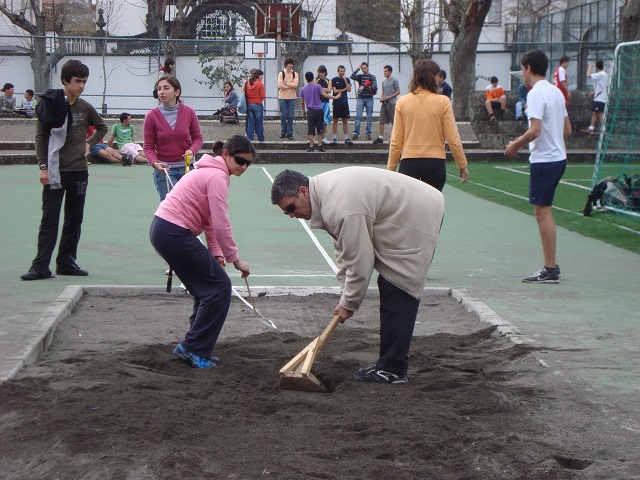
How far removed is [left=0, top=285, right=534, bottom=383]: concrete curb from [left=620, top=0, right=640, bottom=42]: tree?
19445 mm

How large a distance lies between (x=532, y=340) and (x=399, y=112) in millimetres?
2892

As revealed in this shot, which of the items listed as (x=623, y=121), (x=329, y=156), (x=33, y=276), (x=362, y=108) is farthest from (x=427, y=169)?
(x=362, y=108)

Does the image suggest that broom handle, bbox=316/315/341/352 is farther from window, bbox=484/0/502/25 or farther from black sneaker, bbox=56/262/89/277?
window, bbox=484/0/502/25

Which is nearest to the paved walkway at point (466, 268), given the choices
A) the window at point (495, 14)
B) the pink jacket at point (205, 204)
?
the pink jacket at point (205, 204)

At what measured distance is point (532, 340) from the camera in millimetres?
6688

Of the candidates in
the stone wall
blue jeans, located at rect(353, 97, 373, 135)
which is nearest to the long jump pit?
blue jeans, located at rect(353, 97, 373, 135)

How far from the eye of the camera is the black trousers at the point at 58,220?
886 centimetres

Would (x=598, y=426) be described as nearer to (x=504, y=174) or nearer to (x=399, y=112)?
(x=399, y=112)

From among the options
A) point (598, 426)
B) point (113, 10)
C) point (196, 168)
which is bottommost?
point (598, 426)

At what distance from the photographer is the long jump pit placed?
427 centimetres

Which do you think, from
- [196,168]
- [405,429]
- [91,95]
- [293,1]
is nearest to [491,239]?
[196,168]

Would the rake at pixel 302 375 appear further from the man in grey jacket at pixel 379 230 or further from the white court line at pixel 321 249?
the white court line at pixel 321 249

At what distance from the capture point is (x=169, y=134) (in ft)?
29.7

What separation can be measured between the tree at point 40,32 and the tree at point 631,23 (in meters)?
15.9
